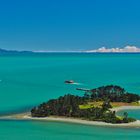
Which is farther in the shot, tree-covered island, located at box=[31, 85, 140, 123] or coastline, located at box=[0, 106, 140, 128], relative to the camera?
tree-covered island, located at box=[31, 85, 140, 123]

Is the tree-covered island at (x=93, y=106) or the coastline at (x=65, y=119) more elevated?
the tree-covered island at (x=93, y=106)

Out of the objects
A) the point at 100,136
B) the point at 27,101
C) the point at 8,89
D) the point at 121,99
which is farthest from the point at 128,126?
the point at 8,89

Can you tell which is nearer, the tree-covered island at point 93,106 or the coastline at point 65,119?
the coastline at point 65,119

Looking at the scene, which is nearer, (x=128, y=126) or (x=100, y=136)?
(x=100, y=136)

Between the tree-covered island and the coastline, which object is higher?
the tree-covered island

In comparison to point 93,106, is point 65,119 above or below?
below

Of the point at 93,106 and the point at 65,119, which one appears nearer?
the point at 65,119

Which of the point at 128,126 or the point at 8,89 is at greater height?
the point at 8,89

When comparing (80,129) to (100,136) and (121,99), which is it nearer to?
(100,136)
